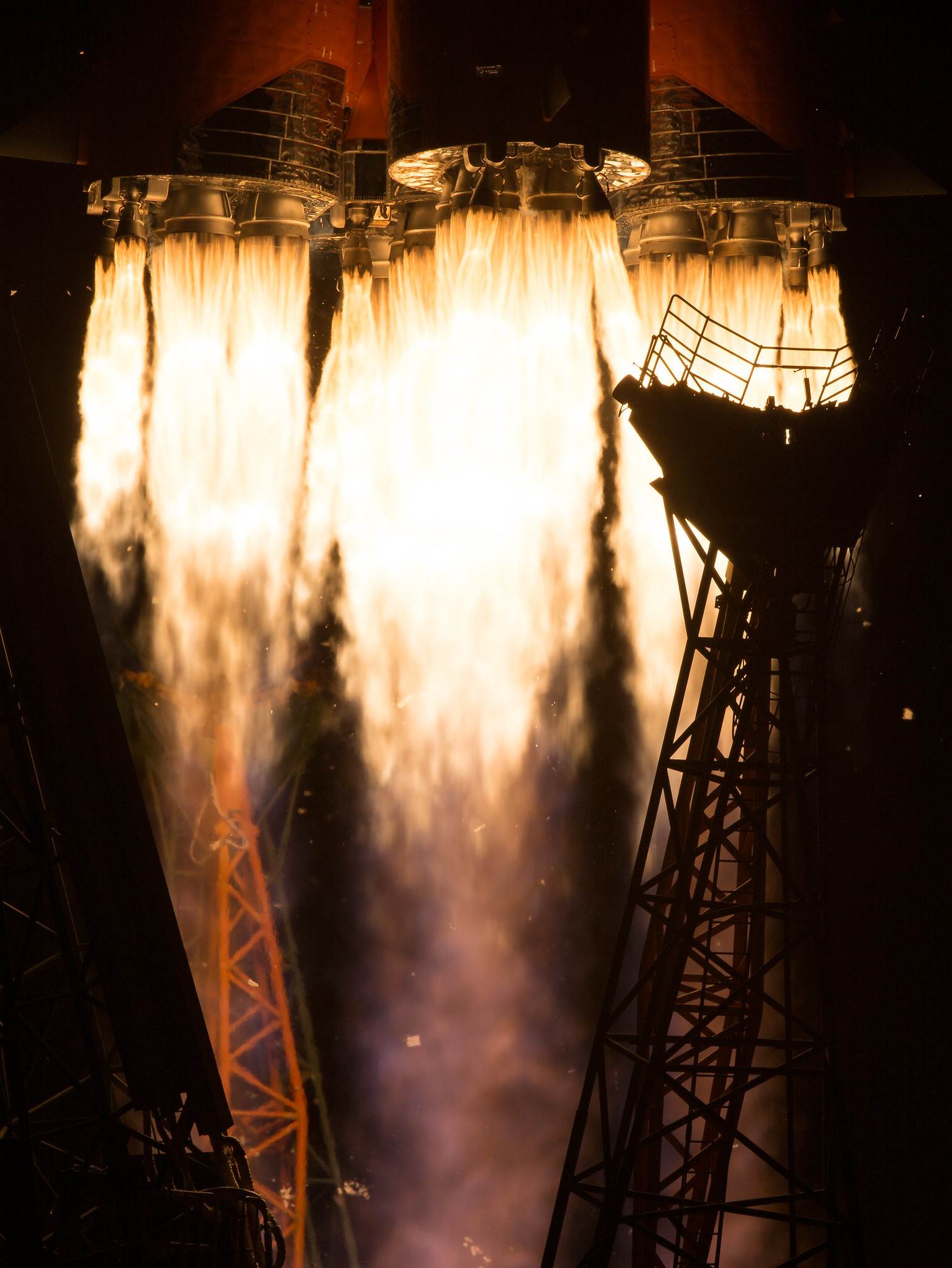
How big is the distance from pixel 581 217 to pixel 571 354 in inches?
78.8

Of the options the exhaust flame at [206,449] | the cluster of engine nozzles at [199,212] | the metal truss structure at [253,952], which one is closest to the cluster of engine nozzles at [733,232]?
the cluster of engine nozzles at [199,212]

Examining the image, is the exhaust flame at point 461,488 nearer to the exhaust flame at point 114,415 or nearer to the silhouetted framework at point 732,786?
the exhaust flame at point 114,415

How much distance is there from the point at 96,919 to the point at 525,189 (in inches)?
353

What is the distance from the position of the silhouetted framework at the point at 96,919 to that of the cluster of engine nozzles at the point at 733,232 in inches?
301

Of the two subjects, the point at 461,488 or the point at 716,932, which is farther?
the point at 461,488

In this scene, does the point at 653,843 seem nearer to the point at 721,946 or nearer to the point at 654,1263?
the point at 721,946

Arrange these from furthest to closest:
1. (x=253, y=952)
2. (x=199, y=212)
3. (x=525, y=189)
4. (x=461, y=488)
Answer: (x=253, y=952)
(x=461, y=488)
(x=199, y=212)
(x=525, y=189)

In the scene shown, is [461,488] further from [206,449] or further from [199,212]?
[199,212]

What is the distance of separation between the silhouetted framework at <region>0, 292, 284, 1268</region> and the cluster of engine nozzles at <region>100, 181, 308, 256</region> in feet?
12.8

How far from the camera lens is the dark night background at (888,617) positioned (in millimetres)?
17984

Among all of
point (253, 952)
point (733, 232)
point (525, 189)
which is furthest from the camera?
point (253, 952)

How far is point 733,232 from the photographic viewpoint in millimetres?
16844

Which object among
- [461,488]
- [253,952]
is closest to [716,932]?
[461,488]

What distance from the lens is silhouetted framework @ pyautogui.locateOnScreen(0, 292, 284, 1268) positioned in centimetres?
1211
